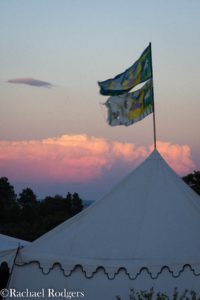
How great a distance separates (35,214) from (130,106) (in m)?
16.4

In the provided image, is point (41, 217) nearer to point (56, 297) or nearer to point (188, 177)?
point (188, 177)

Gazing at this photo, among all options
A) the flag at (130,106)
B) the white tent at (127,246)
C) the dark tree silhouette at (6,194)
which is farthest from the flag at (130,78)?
the dark tree silhouette at (6,194)

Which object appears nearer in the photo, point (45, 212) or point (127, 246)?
point (127, 246)

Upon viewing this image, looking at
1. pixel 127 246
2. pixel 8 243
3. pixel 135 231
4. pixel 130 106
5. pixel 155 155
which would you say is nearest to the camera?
pixel 127 246

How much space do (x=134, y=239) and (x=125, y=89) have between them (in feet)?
9.89

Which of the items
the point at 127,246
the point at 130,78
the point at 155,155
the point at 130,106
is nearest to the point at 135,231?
the point at 127,246

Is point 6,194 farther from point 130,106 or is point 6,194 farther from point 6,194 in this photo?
point 130,106

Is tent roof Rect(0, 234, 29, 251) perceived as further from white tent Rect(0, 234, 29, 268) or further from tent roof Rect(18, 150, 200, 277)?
tent roof Rect(18, 150, 200, 277)

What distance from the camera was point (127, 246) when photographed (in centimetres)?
1016

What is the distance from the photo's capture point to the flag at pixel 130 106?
37.2ft

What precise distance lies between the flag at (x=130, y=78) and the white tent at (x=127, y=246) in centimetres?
162

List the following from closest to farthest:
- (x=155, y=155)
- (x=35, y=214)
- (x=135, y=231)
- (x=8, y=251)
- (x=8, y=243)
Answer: (x=8, y=251) < (x=135, y=231) < (x=8, y=243) < (x=155, y=155) < (x=35, y=214)

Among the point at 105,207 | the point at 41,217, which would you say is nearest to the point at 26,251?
the point at 105,207

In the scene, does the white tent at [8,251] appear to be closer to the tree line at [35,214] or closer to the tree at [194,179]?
the tree line at [35,214]
